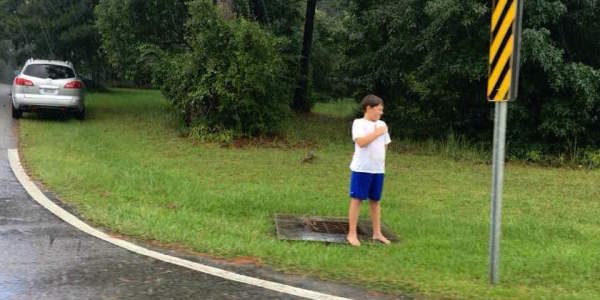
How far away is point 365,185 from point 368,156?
316 mm

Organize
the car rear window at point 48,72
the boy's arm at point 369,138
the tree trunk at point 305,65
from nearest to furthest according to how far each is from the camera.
Answer: the boy's arm at point 369,138
the car rear window at point 48,72
the tree trunk at point 305,65

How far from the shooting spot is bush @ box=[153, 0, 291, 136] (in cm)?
1439

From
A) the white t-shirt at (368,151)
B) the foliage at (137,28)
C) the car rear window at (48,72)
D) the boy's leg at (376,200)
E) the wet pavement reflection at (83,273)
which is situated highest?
the foliage at (137,28)

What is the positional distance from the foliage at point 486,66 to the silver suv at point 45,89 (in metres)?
8.53

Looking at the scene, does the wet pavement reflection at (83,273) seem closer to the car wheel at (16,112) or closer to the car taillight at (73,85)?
the car taillight at (73,85)

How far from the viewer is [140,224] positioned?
698 cm

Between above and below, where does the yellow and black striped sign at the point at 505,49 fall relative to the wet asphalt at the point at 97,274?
above

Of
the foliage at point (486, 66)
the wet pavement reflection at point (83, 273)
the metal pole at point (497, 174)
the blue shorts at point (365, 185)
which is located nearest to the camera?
the wet pavement reflection at point (83, 273)

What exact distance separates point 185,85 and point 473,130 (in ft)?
24.4

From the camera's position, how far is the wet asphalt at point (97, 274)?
16.0 ft

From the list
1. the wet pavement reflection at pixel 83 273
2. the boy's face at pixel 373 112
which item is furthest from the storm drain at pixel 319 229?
the wet pavement reflection at pixel 83 273

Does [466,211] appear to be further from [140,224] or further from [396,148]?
[396,148]

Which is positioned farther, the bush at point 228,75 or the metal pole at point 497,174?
the bush at point 228,75

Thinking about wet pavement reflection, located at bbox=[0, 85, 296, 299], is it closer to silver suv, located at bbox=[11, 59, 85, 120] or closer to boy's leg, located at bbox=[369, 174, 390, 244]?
boy's leg, located at bbox=[369, 174, 390, 244]
